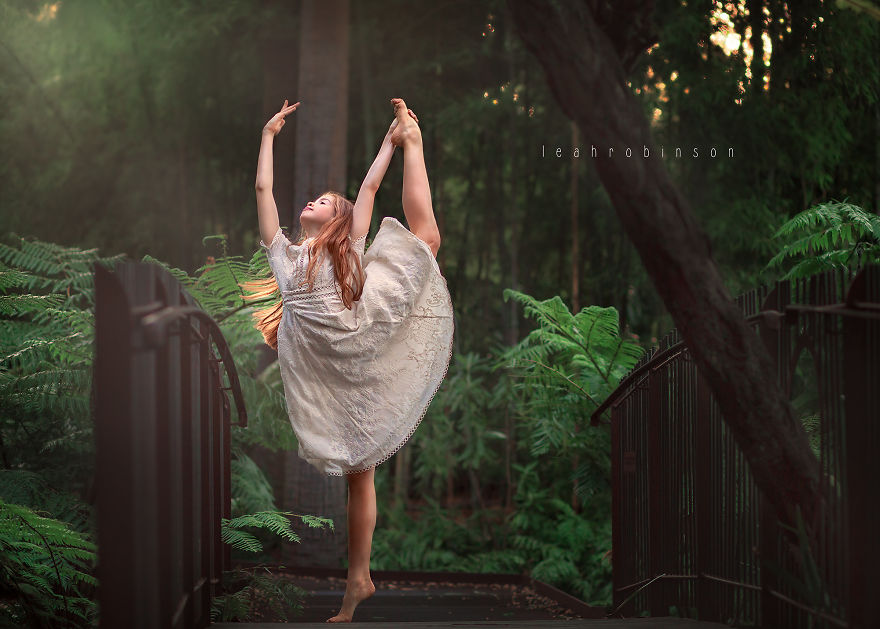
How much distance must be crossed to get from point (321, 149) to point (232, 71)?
257 centimetres

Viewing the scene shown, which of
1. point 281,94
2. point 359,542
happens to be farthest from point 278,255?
point 281,94

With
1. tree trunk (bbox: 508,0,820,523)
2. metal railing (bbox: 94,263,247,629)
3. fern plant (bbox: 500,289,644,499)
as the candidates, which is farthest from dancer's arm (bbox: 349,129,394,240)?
fern plant (bbox: 500,289,644,499)

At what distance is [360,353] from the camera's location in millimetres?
3660

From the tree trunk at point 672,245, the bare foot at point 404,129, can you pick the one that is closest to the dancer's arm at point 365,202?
the bare foot at point 404,129

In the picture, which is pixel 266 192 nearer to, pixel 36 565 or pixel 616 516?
pixel 36 565

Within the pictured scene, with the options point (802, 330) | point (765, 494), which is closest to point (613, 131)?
point (802, 330)

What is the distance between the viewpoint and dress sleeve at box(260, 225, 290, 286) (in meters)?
3.75

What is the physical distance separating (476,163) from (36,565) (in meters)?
6.90

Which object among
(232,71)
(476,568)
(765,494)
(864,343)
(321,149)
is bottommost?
(476,568)

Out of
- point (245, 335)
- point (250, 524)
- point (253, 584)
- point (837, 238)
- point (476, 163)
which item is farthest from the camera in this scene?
point (476, 163)

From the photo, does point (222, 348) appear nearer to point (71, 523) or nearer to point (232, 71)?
point (71, 523)

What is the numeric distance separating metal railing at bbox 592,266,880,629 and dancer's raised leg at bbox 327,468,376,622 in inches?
51.2

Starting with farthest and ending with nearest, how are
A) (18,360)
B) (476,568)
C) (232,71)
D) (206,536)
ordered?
(232,71)
(476,568)
(18,360)
(206,536)

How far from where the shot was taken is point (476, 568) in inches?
318
